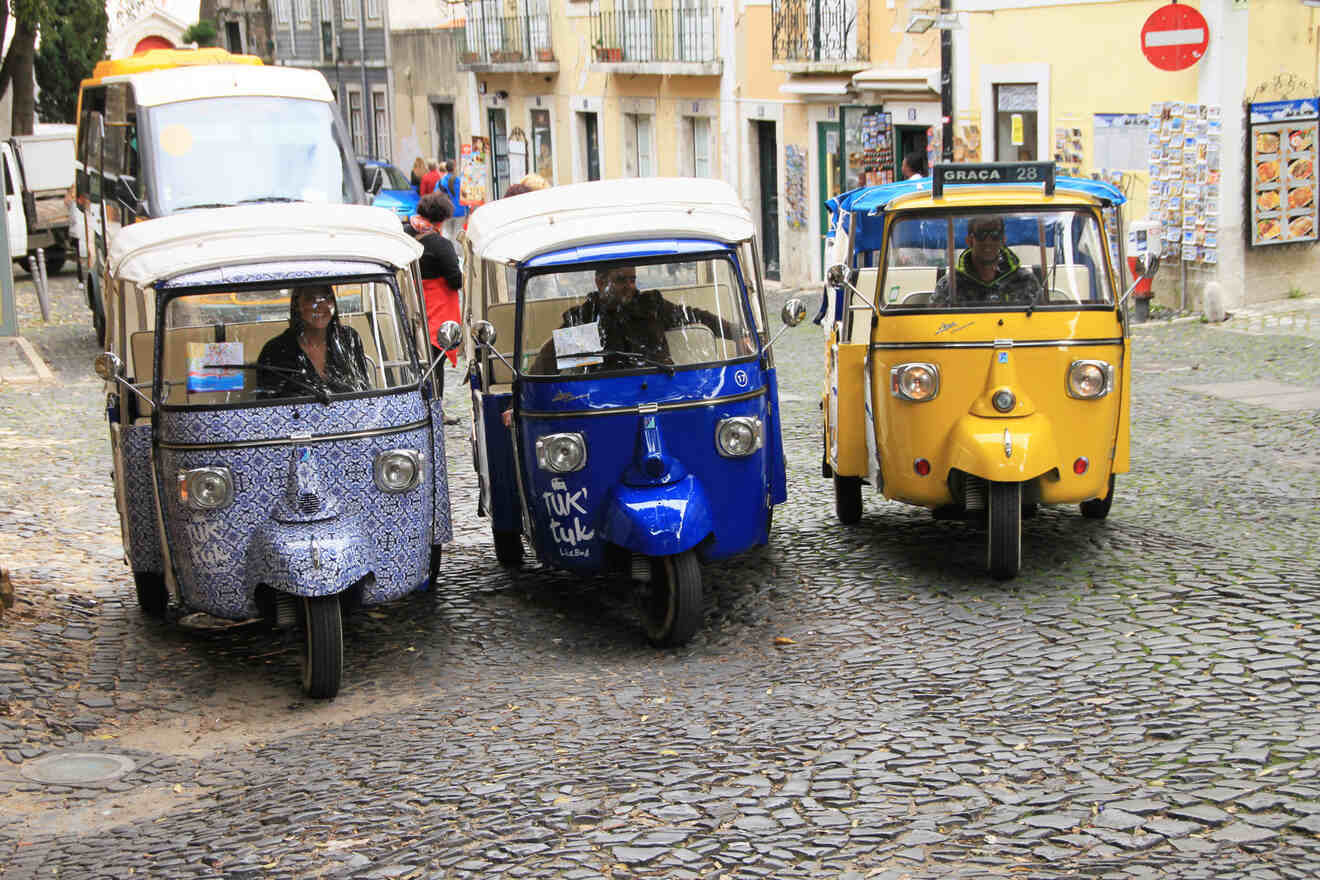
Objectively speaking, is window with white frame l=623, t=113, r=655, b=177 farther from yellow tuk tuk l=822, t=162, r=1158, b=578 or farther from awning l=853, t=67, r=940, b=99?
yellow tuk tuk l=822, t=162, r=1158, b=578

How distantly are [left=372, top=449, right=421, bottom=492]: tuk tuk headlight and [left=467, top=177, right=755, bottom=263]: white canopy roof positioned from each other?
3.67 ft

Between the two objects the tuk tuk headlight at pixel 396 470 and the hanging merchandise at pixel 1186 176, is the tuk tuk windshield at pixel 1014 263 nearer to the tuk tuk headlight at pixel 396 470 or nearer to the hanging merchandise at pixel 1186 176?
the tuk tuk headlight at pixel 396 470

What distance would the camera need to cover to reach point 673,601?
7.80 m

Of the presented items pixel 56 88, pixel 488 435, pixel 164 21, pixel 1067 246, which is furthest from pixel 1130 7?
pixel 164 21

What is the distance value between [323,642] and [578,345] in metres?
1.89

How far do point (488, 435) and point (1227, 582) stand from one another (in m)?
3.73

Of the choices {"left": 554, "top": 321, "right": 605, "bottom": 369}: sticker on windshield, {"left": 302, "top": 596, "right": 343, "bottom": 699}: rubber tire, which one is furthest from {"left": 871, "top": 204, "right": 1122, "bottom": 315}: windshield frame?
{"left": 302, "top": 596, "right": 343, "bottom": 699}: rubber tire

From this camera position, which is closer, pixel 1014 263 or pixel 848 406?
pixel 1014 263

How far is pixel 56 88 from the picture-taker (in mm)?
47812

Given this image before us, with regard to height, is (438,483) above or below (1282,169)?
below

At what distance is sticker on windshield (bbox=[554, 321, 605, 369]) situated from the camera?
824cm

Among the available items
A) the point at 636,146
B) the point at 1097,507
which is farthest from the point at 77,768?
the point at 636,146

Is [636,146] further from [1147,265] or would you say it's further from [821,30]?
[1147,265]

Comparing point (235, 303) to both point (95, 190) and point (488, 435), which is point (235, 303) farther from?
point (95, 190)
